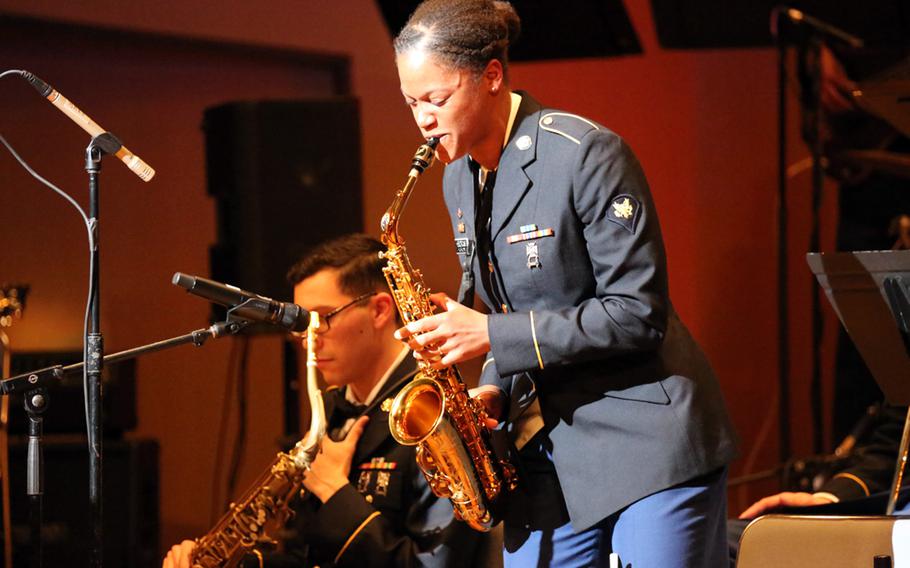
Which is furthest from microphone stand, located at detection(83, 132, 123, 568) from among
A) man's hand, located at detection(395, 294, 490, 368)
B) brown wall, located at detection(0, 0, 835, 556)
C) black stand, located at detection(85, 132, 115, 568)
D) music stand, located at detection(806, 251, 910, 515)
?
brown wall, located at detection(0, 0, 835, 556)

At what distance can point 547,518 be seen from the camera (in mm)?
2297

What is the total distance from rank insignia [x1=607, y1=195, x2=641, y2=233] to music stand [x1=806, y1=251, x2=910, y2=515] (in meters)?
0.37

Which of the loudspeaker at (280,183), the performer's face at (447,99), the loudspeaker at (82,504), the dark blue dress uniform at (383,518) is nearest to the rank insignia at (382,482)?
the dark blue dress uniform at (383,518)

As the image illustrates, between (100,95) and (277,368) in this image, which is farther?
(277,368)

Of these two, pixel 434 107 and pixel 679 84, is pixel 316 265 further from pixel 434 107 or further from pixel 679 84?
pixel 679 84

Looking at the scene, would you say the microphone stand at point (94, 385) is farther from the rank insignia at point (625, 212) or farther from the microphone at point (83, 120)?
the rank insignia at point (625, 212)

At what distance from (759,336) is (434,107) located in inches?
162

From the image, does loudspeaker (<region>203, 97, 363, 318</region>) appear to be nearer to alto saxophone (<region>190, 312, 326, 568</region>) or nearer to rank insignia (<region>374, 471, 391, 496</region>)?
alto saxophone (<region>190, 312, 326, 568</region>)

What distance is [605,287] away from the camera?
2.11 meters

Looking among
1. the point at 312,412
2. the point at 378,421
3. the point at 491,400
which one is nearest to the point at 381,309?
the point at 378,421

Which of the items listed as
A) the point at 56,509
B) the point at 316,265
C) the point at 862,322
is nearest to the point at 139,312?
the point at 56,509

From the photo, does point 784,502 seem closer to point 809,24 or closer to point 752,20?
point 809,24

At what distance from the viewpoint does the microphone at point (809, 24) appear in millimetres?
4258

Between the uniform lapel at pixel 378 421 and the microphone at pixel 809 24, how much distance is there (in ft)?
7.06
